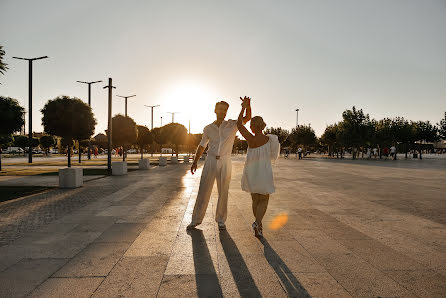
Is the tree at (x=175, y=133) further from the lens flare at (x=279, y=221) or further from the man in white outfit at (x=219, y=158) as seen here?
the man in white outfit at (x=219, y=158)

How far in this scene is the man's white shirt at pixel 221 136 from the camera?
4.99 m

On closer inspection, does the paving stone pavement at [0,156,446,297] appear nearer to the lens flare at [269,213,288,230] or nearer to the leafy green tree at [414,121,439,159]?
the lens flare at [269,213,288,230]

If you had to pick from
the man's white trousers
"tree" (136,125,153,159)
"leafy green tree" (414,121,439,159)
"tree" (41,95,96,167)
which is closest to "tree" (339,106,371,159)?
"leafy green tree" (414,121,439,159)

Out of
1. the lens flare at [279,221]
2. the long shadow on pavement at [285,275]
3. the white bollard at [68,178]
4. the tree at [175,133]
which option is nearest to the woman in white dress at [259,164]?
the long shadow on pavement at [285,275]

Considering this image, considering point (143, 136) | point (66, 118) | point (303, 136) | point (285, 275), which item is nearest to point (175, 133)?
point (143, 136)

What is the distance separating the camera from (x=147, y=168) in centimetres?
2095

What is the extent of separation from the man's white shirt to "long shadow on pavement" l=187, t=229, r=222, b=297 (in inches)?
53.1

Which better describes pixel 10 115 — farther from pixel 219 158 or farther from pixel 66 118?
pixel 219 158

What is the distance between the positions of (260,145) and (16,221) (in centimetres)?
460

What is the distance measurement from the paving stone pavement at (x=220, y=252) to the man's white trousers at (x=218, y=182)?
0.31 m

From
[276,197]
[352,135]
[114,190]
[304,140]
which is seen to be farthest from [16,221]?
[304,140]

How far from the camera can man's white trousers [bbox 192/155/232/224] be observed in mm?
5090

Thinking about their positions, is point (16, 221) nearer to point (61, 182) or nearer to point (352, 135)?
point (61, 182)

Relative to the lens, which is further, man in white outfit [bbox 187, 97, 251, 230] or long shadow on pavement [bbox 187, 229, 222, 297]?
man in white outfit [bbox 187, 97, 251, 230]
